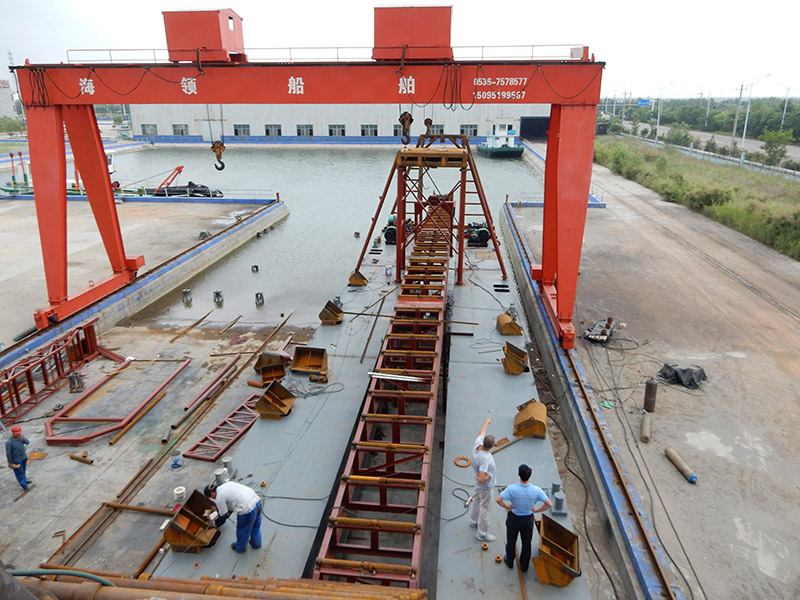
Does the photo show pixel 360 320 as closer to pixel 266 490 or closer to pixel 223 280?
pixel 266 490

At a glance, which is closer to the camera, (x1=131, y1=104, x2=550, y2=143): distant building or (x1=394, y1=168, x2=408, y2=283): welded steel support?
(x1=394, y1=168, x2=408, y2=283): welded steel support

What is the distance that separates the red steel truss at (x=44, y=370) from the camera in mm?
10328

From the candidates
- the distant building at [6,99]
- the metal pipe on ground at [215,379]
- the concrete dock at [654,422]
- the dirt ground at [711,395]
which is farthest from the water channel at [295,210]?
the distant building at [6,99]

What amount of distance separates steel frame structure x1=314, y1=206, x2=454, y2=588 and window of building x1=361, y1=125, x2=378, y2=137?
54.3m

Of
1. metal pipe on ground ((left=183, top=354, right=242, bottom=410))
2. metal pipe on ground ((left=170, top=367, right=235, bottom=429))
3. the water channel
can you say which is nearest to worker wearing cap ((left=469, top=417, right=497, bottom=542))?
metal pipe on ground ((left=170, top=367, right=235, bottom=429))

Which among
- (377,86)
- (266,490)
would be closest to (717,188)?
(377,86)

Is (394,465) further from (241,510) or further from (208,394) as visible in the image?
(208,394)

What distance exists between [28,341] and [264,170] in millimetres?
38732

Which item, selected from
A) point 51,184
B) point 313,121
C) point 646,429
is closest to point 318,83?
point 51,184

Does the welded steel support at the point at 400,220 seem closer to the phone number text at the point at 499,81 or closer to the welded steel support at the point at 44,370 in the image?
the phone number text at the point at 499,81

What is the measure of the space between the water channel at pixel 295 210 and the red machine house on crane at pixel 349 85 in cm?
506

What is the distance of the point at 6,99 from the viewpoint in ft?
345

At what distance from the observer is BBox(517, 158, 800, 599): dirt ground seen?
6.90 metres

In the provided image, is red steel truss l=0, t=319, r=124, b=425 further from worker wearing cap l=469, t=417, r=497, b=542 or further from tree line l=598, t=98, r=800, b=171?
tree line l=598, t=98, r=800, b=171
